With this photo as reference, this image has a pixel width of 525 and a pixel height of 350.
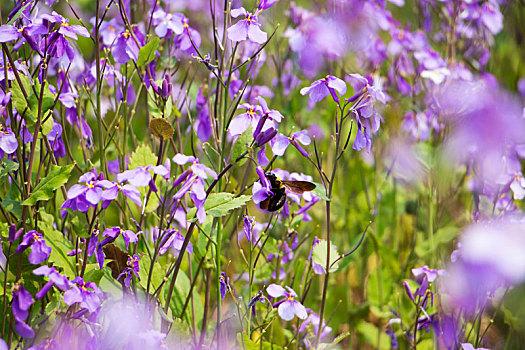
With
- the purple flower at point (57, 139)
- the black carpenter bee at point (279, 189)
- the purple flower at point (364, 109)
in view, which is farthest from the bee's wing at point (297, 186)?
the purple flower at point (57, 139)

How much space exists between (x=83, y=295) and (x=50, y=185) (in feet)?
0.91

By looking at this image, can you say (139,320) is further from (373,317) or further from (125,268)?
(373,317)

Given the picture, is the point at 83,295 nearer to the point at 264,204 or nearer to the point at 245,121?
the point at 264,204

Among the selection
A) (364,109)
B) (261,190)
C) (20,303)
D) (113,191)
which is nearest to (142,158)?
(113,191)

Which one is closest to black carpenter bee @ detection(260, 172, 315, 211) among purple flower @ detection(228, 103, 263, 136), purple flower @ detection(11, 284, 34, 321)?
purple flower @ detection(228, 103, 263, 136)

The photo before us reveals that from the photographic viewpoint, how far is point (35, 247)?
3.88 feet

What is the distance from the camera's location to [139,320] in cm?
127

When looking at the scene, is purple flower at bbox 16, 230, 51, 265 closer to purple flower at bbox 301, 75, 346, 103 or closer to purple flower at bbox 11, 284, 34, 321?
purple flower at bbox 11, 284, 34, 321

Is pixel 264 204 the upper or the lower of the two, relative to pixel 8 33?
lower

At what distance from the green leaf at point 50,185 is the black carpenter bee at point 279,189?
0.44m

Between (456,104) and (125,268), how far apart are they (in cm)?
89

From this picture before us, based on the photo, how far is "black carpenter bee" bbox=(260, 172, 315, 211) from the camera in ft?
4.21

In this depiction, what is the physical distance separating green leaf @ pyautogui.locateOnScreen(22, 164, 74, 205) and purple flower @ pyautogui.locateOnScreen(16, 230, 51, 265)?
0.39 ft

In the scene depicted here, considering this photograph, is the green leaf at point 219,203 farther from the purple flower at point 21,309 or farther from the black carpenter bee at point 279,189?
the purple flower at point 21,309
